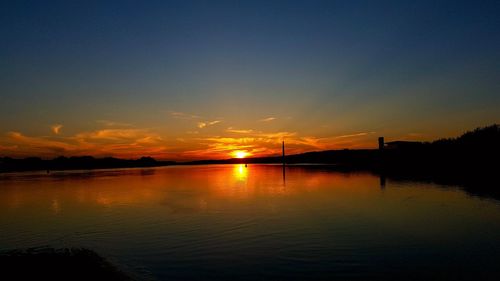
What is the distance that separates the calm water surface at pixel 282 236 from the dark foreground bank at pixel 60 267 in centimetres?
137

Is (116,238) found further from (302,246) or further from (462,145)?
(462,145)

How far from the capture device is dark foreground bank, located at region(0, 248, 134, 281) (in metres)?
13.0

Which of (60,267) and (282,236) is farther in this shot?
(282,236)

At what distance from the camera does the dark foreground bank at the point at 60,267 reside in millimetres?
12959

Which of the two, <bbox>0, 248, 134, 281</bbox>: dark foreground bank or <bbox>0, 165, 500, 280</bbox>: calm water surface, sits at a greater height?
<bbox>0, 248, 134, 281</bbox>: dark foreground bank

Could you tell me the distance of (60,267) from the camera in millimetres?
13914

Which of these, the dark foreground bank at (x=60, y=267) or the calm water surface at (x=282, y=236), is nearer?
the dark foreground bank at (x=60, y=267)

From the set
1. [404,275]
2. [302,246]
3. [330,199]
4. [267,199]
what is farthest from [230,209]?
[404,275]

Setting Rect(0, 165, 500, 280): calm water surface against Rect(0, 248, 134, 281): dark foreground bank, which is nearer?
Rect(0, 248, 134, 281): dark foreground bank

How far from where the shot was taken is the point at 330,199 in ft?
129

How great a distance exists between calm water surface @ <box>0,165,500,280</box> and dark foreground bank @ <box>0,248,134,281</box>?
1.37 m

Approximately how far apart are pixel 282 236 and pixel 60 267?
40.5 ft

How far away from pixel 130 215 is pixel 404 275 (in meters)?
24.3

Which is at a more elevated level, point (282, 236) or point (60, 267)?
point (60, 267)
